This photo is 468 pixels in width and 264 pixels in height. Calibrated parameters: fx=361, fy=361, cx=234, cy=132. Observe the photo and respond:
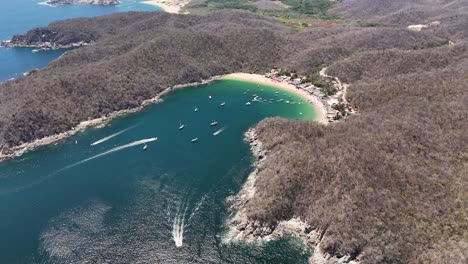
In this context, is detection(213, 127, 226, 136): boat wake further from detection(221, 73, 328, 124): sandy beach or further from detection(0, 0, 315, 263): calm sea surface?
detection(221, 73, 328, 124): sandy beach

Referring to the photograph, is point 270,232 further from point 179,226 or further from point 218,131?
point 218,131

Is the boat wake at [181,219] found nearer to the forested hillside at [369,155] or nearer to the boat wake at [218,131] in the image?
the forested hillside at [369,155]

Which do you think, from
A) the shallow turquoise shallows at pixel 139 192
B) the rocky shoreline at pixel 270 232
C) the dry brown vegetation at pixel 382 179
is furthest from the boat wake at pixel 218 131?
the rocky shoreline at pixel 270 232

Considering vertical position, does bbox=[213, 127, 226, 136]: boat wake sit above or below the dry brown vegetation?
below

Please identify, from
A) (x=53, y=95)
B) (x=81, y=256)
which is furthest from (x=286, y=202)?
(x=53, y=95)

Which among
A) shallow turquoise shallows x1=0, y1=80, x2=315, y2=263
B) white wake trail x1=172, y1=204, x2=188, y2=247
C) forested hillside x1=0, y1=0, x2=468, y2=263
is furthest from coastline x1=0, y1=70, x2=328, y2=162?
white wake trail x1=172, y1=204, x2=188, y2=247

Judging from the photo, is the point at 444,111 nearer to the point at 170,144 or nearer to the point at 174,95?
the point at 170,144

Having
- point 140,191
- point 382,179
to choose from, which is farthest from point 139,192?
point 382,179
